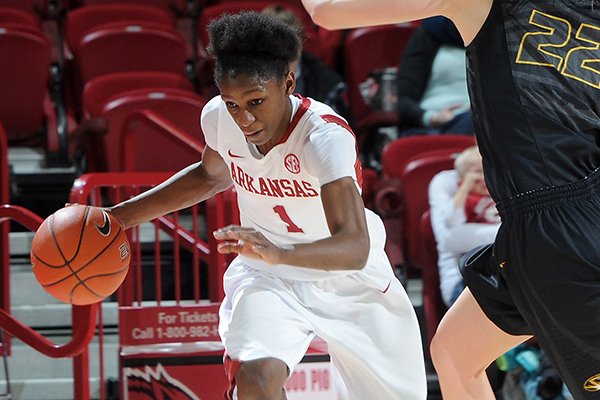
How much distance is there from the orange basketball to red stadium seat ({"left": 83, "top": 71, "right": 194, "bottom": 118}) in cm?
284

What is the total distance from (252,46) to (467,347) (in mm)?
1071

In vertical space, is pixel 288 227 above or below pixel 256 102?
below

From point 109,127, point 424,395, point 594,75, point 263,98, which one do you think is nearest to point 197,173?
point 263,98

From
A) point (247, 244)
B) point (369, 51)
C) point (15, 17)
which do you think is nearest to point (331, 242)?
point (247, 244)

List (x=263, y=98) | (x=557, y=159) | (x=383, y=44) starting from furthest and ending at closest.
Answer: (x=383, y=44)
(x=263, y=98)
(x=557, y=159)

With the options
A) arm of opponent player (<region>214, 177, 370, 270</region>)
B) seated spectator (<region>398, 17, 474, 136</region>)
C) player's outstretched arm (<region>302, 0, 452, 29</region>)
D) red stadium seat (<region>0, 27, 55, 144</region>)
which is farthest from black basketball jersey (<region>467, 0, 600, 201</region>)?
red stadium seat (<region>0, 27, 55, 144</region>)

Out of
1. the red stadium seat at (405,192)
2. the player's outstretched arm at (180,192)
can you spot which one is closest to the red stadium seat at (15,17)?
the red stadium seat at (405,192)

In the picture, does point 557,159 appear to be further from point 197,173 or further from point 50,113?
point 50,113

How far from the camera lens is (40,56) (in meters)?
6.21

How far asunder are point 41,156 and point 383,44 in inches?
90.7

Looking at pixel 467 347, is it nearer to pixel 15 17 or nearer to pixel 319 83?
pixel 319 83

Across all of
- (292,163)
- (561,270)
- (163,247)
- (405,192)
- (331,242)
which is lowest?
(561,270)

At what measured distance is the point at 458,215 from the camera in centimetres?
533

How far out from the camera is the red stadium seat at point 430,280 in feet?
17.8
